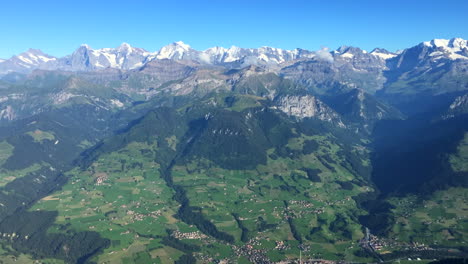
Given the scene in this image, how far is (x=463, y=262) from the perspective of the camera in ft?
552

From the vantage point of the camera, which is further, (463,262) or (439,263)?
(439,263)

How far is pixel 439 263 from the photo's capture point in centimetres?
17912

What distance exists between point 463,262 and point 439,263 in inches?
483
